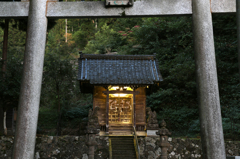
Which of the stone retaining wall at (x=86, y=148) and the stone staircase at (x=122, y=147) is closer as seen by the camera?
the stone retaining wall at (x=86, y=148)

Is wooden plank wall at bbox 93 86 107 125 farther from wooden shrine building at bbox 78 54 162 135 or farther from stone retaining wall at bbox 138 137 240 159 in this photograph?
stone retaining wall at bbox 138 137 240 159

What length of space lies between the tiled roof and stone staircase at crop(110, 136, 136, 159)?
99.6 inches

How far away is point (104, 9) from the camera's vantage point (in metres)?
4.68

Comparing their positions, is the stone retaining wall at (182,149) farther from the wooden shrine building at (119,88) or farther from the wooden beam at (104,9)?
the wooden beam at (104,9)

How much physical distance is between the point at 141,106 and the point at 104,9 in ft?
23.9

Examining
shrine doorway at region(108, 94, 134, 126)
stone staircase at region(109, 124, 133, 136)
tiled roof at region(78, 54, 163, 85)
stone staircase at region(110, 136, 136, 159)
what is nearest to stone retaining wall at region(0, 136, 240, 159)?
stone staircase at region(110, 136, 136, 159)

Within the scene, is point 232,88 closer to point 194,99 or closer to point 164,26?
point 194,99

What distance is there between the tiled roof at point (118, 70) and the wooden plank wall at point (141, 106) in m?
1.01

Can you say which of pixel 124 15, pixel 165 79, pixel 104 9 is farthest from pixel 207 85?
pixel 165 79

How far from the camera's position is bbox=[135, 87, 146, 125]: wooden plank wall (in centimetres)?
1099

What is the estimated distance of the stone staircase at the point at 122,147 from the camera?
8641mm

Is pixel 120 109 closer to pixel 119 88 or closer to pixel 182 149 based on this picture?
pixel 119 88

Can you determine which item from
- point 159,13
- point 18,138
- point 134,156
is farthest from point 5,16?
point 134,156

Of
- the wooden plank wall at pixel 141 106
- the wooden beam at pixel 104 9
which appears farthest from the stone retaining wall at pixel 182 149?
the wooden beam at pixel 104 9
